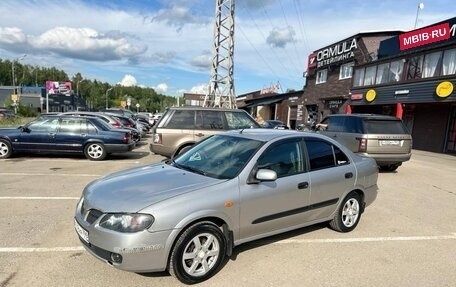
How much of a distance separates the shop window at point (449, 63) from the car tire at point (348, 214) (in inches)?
711

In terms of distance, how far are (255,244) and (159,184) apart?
1.62 m

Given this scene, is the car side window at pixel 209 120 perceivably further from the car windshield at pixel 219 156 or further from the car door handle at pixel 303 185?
the car door handle at pixel 303 185

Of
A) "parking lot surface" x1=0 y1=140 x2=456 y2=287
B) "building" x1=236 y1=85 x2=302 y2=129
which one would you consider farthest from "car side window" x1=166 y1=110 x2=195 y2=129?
"building" x1=236 y1=85 x2=302 y2=129

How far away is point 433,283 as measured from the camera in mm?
3914

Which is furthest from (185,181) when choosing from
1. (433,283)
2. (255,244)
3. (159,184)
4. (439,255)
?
(439,255)

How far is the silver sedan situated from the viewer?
11.3ft

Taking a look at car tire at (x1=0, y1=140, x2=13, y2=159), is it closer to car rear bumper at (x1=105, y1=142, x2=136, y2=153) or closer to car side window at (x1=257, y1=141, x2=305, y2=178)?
car rear bumper at (x1=105, y1=142, x2=136, y2=153)

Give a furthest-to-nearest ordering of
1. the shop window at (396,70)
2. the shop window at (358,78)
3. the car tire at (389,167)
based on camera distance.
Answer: the shop window at (358,78) → the shop window at (396,70) → the car tire at (389,167)

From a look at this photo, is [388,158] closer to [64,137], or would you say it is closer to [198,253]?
[198,253]

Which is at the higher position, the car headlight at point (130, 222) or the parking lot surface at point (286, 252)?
the car headlight at point (130, 222)

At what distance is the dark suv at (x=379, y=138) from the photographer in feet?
34.5

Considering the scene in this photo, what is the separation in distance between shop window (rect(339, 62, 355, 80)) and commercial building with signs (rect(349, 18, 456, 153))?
11.3 ft

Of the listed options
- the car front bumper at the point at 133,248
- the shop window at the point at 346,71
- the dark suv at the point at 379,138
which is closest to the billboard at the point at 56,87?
the shop window at the point at 346,71

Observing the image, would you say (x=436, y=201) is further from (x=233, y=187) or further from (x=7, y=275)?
(x=7, y=275)
